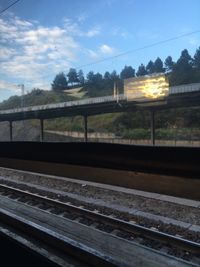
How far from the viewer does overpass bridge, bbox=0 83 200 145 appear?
34.0m

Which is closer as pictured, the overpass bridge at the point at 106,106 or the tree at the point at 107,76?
the tree at the point at 107,76

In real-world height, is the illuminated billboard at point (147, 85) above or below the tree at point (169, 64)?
below

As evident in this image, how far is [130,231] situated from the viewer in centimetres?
681

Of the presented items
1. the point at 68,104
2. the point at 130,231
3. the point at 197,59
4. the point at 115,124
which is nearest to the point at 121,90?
the point at 197,59

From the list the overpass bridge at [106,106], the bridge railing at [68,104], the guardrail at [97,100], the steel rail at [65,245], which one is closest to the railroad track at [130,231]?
the steel rail at [65,245]

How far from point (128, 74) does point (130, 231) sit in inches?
851

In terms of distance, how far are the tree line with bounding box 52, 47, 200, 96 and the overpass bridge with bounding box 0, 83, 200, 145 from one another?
3.59 m

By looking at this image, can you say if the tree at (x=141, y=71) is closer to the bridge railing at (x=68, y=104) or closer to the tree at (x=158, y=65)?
the tree at (x=158, y=65)

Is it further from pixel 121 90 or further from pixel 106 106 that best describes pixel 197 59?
pixel 106 106

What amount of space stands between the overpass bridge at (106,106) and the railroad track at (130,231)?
859 inches

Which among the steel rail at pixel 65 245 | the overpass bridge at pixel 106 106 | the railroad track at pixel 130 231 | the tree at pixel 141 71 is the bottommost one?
the railroad track at pixel 130 231

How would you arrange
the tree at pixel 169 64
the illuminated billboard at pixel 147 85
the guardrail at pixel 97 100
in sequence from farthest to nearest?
1. the guardrail at pixel 97 100
2. the tree at pixel 169 64
3. the illuminated billboard at pixel 147 85

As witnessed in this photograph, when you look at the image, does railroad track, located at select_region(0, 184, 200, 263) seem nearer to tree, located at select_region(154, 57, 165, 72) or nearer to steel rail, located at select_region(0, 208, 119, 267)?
steel rail, located at select_region(0, 208, 119, 267)

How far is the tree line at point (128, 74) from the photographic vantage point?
23203mm
